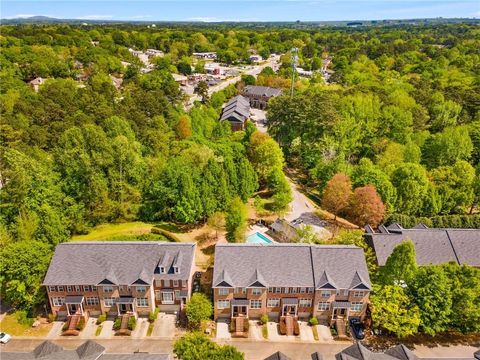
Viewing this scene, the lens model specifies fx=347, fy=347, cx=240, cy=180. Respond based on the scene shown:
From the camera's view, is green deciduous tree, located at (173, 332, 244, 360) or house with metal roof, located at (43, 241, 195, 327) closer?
green deciduous tree, located at (173, 332, 244, 360)

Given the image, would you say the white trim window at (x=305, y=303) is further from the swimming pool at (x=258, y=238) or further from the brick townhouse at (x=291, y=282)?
the swimming pool at (x=258, y=238)

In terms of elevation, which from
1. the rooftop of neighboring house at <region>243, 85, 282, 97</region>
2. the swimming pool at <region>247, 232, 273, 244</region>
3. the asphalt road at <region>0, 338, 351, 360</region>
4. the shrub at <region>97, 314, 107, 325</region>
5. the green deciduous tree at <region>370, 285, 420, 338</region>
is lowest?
the asphalt road at <region>0, 338, 351, 360</region>

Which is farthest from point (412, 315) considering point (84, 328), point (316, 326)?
point (84, 328)

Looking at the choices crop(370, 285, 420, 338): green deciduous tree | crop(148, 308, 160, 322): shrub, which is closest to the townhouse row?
crop(148, 308, 160, 322): shrub

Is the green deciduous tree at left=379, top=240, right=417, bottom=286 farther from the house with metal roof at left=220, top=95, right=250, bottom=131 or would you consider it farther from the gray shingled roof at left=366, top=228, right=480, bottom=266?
the house with metal roof at left=220, top=95, right=250, bottom=131

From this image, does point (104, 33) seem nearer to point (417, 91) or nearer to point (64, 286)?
point (417, 91)
